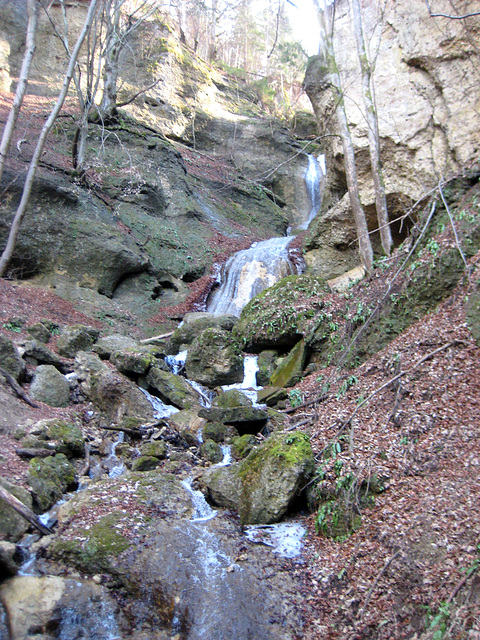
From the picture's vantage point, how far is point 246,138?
27.6m

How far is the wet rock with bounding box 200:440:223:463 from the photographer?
23.2 ft

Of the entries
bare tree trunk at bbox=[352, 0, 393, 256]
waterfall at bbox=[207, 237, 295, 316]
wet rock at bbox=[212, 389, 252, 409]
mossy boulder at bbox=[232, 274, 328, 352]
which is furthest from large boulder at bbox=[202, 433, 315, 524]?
waterfall at bbox=[207, 237, 295, 316]

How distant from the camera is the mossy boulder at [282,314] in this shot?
1088cm

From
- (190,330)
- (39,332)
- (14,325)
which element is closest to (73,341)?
(39,332)

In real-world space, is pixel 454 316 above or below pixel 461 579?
above

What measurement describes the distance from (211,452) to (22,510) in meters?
3.09

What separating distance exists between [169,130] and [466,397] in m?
23.8

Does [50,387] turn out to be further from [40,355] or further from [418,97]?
[418,97]

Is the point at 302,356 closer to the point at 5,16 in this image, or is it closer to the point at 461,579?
the point at 461,579

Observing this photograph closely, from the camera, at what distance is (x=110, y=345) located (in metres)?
10.4

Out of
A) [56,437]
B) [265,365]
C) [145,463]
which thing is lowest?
[145,463]

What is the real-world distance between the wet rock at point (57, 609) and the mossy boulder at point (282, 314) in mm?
7316

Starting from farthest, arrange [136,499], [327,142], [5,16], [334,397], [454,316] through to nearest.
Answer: [5,16] → [327,142] → [334,397] → [454,316] → [136,499]

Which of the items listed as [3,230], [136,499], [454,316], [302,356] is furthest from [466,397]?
[3,230]
